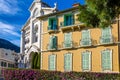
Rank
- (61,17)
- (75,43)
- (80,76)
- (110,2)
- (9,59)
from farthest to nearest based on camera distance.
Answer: (9,59) < (61,17) < (75,43) < (80,76) < (110,2)

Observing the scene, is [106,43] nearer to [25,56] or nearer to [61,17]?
[61,17]

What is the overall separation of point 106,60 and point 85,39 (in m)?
4.32

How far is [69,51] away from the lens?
41.5 m

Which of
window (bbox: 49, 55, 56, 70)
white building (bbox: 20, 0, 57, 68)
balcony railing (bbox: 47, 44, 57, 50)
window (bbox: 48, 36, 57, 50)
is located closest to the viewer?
window (bbox: 49, 55, 56, 70)

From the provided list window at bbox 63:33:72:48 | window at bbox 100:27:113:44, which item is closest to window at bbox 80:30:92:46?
window at bbox 100:27:113:44

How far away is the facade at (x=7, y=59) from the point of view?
71.3 metres

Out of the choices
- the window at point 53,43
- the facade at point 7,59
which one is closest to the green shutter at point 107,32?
the window at point 53,43

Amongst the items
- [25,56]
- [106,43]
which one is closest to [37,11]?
[25,56]

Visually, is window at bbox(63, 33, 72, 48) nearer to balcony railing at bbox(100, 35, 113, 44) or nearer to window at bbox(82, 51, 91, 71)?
window at bbox(82, 51, 91, 71)

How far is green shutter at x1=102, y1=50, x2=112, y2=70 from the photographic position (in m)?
36.5

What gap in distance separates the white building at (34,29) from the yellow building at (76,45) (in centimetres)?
1297

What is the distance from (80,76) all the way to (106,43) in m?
7.88

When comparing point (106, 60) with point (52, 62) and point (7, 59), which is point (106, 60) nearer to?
point (52, 62)

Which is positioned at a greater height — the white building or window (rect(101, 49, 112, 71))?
the white building
